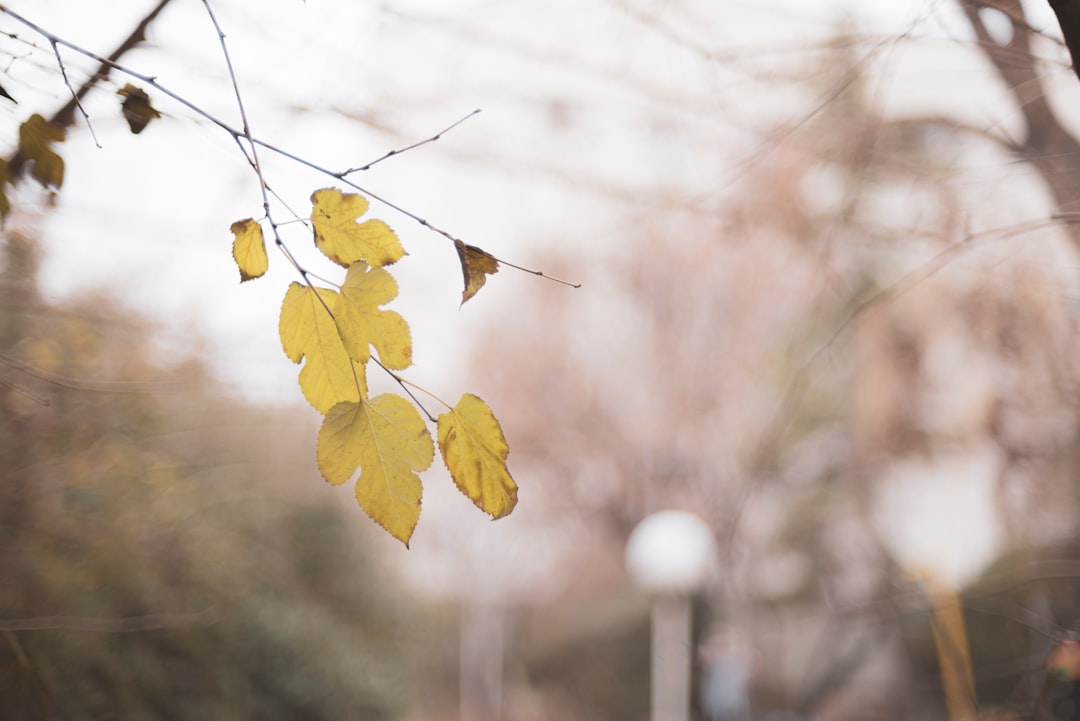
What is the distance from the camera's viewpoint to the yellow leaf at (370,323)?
0.40 m

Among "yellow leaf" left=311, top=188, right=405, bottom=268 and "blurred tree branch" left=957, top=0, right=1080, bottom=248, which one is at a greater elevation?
"blurred tree branch" left=957, top=0, right=1080, bottom=248

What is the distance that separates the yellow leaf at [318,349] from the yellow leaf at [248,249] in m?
0.03

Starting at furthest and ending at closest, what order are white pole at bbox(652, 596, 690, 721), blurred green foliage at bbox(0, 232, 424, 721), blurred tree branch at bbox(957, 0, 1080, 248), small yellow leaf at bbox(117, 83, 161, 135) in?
white pole at bbox(652, 596, 690, 721) → blurred green foliage at bbox(0, 232, 424, 721) → blurred tree branch at bbox(957, 0, 1080, 248) → small yellow leaf at bbox(117, 83, 161, 135)

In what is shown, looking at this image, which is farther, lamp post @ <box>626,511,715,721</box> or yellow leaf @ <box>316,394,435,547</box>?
lamp post @ <box>626,511,715,721</box>

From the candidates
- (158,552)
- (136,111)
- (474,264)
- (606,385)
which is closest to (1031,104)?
(474,264)

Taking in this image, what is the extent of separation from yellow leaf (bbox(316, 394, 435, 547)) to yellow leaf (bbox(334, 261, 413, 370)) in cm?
3

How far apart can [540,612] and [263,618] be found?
5056 mm

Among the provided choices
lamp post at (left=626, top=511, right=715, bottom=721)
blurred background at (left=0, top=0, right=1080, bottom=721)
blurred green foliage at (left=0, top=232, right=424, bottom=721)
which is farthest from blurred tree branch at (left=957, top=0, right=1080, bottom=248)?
lamp post at (left=626, top=511, right=715, bottom=721)

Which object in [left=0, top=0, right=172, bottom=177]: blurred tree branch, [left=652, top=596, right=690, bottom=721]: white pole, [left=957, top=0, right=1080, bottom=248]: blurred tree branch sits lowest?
[left=652, top=596, right=690, bottom=721]: white pole

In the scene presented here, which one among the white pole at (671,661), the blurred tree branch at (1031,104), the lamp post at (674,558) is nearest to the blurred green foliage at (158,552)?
the blurred tree branch at (1031,104)

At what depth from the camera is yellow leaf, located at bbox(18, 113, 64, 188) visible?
577 millimetres

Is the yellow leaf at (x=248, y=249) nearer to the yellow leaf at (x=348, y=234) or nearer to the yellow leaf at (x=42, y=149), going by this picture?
the yellow leaf at (x=348, y=234)

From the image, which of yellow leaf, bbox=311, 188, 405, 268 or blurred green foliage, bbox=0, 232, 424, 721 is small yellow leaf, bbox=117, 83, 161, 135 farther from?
blurred green foliage, bbox=0, 232, 424, 721

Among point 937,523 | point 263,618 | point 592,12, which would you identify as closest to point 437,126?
point 592,12
